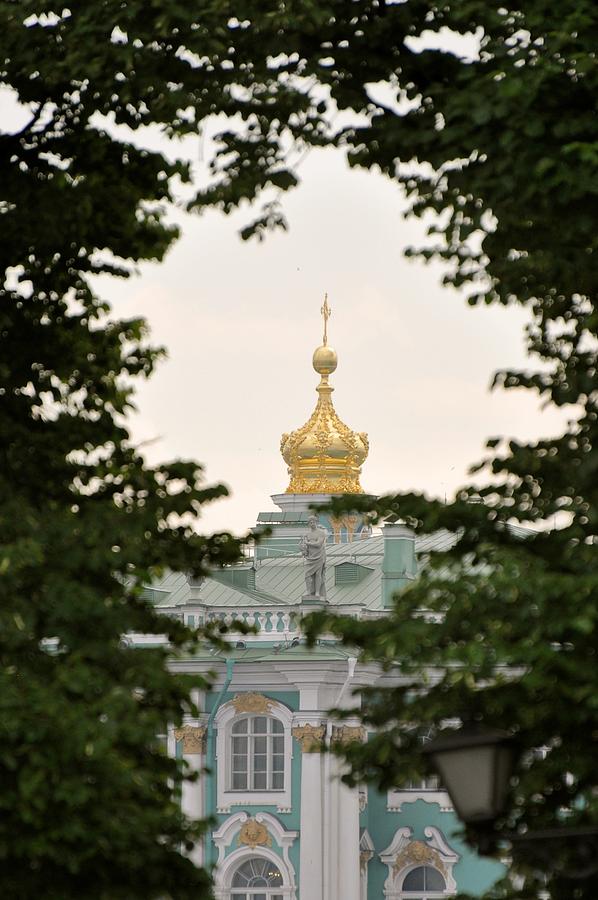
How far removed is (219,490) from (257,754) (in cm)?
3130

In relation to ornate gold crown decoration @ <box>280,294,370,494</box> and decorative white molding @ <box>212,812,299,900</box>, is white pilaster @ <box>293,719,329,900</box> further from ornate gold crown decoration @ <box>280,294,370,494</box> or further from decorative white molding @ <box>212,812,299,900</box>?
ornate gold crown decoration @ <box>280,294,370,494</box>

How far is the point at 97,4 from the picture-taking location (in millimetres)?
10273

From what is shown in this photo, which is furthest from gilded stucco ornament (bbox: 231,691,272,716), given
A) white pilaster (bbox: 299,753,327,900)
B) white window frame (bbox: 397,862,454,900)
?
white window frame (bbox: 397,862,454,900)

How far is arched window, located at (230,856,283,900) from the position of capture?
41.8 metres

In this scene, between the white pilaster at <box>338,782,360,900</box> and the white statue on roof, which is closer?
the white pilaster at <box>338,782,360,900</box>

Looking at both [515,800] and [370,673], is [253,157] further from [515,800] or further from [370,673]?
[370,673]

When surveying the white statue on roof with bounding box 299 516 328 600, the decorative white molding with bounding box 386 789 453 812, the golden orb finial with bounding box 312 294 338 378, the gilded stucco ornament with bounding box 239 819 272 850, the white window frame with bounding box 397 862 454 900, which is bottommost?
the white window frame with bounding box 397 862 454 900

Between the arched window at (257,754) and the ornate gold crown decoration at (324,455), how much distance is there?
10.6 metres

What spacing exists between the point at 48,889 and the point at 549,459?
2.78 m

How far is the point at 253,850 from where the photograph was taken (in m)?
41.7

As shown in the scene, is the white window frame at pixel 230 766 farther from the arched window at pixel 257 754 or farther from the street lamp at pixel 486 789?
the street lamp at pixel 486 789

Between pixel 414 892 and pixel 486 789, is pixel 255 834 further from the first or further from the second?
pixel 486 789

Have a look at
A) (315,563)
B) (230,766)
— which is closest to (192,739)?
(230,766)

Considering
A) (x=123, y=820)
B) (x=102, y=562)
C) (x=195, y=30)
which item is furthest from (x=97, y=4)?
(x=123, y=820)
